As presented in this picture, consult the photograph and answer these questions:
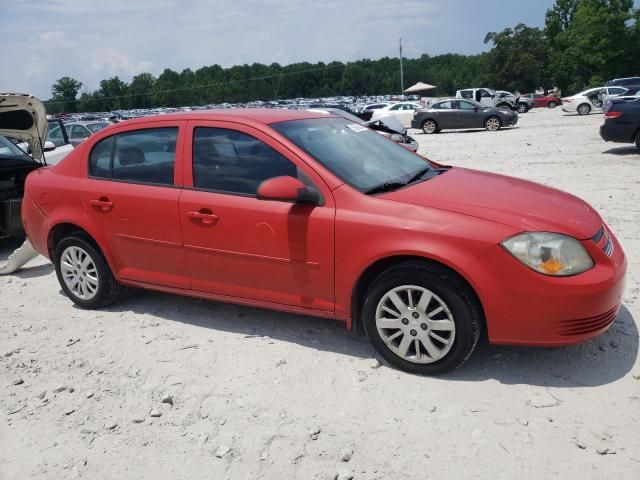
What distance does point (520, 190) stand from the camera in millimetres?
4066

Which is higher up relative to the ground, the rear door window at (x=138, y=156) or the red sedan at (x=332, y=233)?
the rear door window at (x=138, y=156)

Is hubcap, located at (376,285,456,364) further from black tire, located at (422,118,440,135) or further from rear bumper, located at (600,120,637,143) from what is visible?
black tire, located at (422,118,440,135)

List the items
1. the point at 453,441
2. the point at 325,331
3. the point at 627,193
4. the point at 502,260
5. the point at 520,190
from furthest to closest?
the point at 627,193 < the point at 325,331 < the point at 520,190 < the point at 502,260 < the point at 453,441

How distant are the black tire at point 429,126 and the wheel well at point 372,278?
2273cm

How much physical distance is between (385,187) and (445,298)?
91 cm

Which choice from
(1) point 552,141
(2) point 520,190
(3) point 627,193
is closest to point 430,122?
(1) point 552,141

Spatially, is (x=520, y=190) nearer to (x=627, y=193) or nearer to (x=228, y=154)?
(x=228, y=154)

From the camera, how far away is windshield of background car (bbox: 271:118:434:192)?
155 inches

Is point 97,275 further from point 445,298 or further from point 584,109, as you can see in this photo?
point 584,109

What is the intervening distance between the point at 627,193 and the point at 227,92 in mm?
126173

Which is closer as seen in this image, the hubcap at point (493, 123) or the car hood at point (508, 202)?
the car hood at point (508, 202)

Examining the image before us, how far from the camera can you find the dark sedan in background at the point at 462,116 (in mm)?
24516

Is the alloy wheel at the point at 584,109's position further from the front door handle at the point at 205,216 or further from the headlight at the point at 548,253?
the front door handle at the point at 205,216

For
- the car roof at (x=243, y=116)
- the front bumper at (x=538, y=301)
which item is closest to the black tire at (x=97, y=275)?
the car roof at (x=243, y=116)
